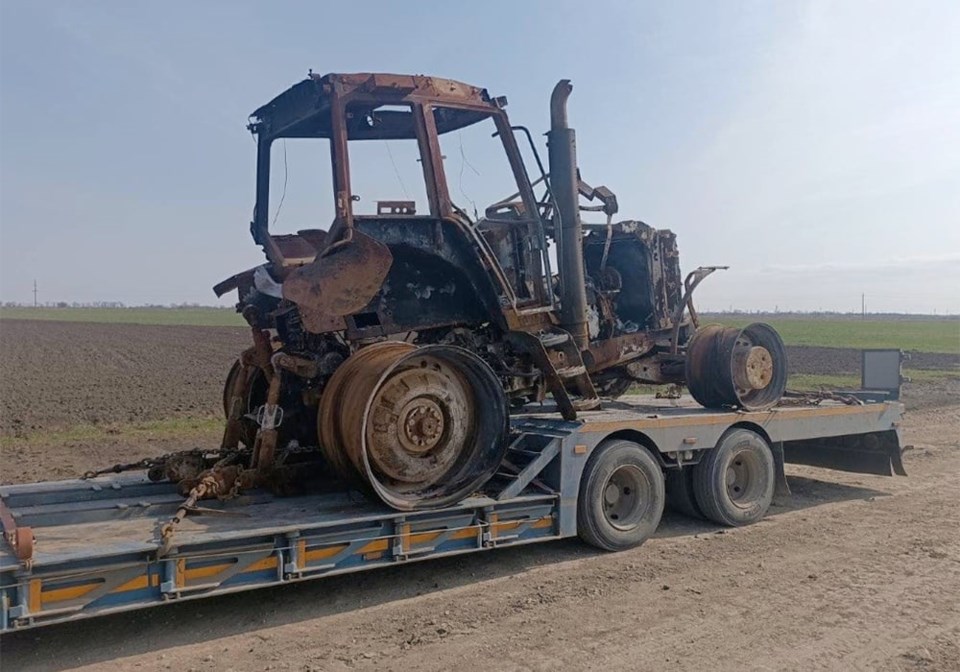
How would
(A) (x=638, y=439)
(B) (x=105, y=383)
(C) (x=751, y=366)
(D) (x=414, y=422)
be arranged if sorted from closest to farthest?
(D) (x=414, y=422), (A) (x=638, y=439), (C) (x=751, y=366), (B) (x=105, y=383)

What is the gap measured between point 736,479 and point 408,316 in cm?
386

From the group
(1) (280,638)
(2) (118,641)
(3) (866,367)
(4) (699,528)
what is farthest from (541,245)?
(3) (866,367)

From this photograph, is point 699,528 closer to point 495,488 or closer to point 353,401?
point 495,488

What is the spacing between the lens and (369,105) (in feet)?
21.3

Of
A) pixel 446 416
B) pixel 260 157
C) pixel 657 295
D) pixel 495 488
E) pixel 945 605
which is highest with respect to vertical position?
pixel 260 157

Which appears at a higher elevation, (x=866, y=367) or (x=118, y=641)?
(x=866, y=367)

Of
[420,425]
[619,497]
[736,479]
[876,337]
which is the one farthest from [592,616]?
[876,337]

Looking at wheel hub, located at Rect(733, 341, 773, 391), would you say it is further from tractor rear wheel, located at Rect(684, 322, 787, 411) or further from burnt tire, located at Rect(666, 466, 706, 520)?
burnt tire, located at Rect(666, 466, 706, 520)

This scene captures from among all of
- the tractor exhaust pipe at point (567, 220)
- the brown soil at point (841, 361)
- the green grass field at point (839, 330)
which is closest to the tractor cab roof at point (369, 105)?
the tractor exhaust pipe at point (567, 220)

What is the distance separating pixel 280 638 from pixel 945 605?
430 cm

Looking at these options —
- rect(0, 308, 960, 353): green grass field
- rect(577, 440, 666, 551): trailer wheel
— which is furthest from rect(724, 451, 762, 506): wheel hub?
rect(0, 308, 960, 353): green grass field

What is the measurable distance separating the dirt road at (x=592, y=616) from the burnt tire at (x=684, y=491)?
58 centimetres

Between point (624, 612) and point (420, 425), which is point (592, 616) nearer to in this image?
point (624, 612)

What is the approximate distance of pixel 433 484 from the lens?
629cm
